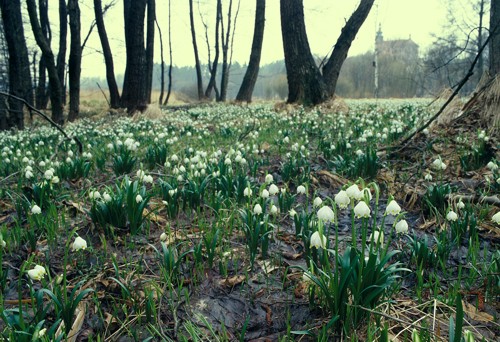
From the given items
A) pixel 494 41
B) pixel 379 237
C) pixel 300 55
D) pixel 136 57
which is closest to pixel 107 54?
pixel 136 57

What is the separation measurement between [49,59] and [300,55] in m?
6.84

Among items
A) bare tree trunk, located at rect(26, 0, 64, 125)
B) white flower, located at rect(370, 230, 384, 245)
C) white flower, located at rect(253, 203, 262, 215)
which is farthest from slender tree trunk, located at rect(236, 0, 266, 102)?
white flower, located at rect(370, 230, 384, 245)

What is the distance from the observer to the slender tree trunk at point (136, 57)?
10656 millimetres

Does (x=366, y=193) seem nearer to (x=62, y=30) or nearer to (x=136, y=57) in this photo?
(x=136, y=57)

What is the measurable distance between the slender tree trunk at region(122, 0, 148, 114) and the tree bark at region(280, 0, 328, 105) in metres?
4.05

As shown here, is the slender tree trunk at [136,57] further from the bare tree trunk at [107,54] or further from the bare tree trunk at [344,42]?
the bare tree trunk at [344,42]

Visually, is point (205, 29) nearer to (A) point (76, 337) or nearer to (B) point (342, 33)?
(B) point (342, 33)

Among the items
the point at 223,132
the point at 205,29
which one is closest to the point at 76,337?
the point at 223,132

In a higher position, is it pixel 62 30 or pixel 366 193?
pixel 62 30

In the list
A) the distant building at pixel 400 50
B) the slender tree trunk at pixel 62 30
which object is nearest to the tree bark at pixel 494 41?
the slender tree trunk at pixel 62 30

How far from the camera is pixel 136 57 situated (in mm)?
11047

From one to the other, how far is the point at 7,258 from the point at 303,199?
2463mm

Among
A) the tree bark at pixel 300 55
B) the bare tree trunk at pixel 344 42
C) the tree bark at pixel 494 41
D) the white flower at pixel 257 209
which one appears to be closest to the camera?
the white flower at pixel 257 209

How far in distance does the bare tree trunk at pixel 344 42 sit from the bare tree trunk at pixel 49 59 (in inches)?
302
